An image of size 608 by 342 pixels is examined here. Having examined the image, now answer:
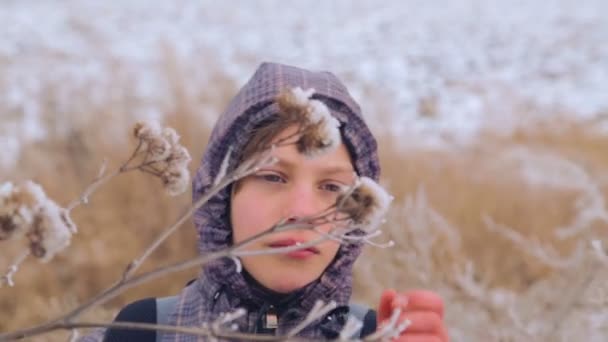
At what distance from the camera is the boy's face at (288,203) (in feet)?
3.51

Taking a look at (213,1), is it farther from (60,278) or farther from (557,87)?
(60,278)

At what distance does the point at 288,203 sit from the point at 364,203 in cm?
50

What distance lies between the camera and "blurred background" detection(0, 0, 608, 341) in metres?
2.40

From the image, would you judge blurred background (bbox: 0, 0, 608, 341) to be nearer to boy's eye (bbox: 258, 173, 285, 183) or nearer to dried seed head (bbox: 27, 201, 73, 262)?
boy's eye (bbox: 258, 173, 285, 183)

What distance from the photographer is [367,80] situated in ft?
22.9

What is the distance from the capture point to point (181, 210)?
291 cm

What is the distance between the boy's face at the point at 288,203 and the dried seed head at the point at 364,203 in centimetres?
46

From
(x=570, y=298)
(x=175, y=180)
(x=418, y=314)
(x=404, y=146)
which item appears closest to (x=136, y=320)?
(x=418, y=314)

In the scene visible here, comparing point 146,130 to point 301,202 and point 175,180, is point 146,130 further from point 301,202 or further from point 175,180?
point 301,202

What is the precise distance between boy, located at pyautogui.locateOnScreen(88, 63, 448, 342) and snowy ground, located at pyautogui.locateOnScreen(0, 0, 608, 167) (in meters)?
2.79

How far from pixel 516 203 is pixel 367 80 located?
3386 mm

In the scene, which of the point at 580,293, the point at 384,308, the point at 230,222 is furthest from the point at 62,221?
the point at 580,293

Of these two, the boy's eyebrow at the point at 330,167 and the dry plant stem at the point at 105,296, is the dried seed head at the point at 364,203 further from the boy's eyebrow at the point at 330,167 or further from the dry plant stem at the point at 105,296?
the boy's eyebrow at the point at 330,167

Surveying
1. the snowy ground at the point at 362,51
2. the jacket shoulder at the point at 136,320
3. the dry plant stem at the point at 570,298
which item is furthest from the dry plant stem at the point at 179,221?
the snowy ground at the point at 362,51
